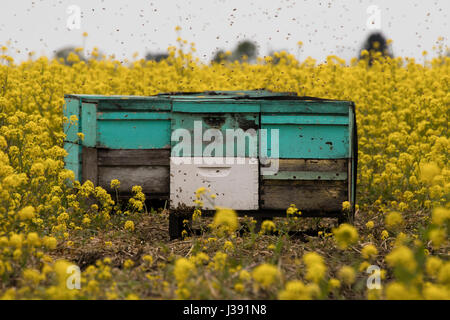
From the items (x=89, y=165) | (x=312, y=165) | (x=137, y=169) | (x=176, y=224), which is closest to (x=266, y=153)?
(x=312, y=165)

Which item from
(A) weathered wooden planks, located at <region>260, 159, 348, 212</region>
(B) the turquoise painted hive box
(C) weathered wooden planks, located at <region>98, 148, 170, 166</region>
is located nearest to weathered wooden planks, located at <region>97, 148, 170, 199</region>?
(C) weathered wooden planks, located at <region>98, 148, 170, 166</region>

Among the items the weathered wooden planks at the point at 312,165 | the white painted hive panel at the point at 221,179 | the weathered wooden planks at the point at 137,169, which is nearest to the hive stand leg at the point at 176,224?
the white painted hive panel at the point at 221,179

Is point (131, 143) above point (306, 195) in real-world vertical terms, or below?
above

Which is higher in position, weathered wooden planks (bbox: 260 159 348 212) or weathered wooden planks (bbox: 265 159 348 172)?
weathered wooden planks (bbox: 265 159 348 172)

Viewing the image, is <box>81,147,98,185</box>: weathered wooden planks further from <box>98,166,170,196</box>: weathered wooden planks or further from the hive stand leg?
the hive stand leg

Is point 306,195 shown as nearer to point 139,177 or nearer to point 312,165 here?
point 312,165

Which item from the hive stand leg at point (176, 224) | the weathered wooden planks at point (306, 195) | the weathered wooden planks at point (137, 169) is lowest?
the hive stand leg at point (176, 224)

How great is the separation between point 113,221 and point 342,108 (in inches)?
85.1

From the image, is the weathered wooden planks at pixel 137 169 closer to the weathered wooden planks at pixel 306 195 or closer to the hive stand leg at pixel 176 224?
the hive stand leg at pixel 176 224

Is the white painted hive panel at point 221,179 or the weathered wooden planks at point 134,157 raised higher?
the weathered wooden planks at point 134,157

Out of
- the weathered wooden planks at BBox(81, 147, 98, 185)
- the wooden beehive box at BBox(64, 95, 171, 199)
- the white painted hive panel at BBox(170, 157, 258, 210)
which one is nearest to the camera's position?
the white painted hive panel at BBox(170, 157, 258, 210)

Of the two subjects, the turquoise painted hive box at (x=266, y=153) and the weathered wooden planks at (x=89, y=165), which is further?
the weathered wooden planks at (x=89, y=165)

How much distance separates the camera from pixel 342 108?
4.53 metres

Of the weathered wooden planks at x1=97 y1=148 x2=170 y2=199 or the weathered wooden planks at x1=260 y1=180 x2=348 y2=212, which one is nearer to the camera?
the weathered wooden planks at x1=260 y1=180 x2=348 y2=212
